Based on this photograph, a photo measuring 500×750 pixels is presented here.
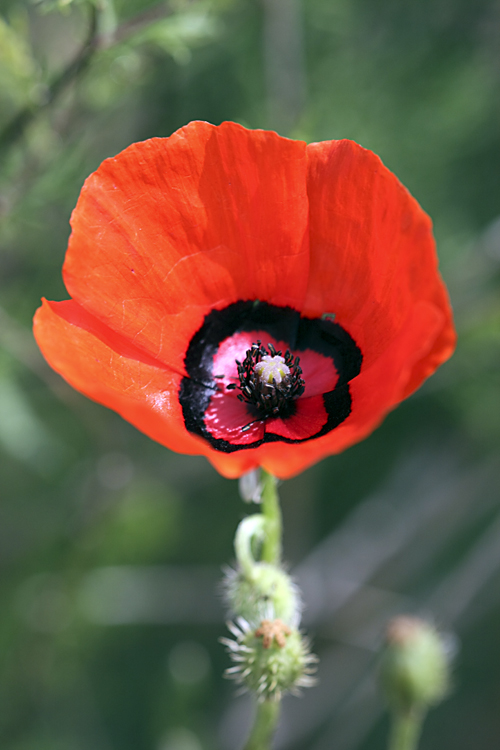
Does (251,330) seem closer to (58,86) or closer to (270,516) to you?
(270,516)

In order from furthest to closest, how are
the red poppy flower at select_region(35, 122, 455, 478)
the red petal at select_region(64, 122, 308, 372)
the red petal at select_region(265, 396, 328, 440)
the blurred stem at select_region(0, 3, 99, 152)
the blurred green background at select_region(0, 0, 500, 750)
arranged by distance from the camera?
the blurred green background at select_region(0, 0, 500, 750)
the blurred stem at select_region(0, 3, 99, 152)
the red petal at select_region(265, 396, 328, 440)
the red petal at select_region(64, 122, 308, 372)
the red poppy flower at select_region(35, 122, 455, 478)

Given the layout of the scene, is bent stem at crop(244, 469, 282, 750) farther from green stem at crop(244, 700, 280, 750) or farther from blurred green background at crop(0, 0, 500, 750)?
blurred green background at crop(0, 0, 500, 750)

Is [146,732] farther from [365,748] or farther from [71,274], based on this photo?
[71,274]

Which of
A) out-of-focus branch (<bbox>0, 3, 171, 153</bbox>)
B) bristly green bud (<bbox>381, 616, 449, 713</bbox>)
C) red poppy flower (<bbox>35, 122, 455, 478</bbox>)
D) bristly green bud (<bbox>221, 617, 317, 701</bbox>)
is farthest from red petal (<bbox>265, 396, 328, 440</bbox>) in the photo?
out-of-focus branch (<bbox>0, 3, 171, 153</bbox>)

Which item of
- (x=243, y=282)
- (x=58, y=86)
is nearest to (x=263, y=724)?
(x=243, y=282)

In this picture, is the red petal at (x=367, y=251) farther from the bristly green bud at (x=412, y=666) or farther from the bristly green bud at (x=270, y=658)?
the bristly green bud at (x=412, y=666)
